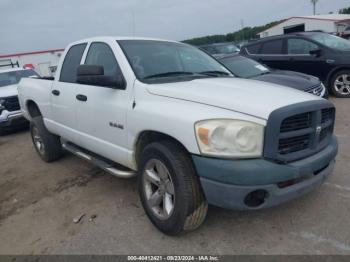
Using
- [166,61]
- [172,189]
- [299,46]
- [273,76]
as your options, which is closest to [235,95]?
[172,189]

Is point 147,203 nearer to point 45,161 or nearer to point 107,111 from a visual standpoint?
point 107,111

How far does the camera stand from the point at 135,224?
3.48 metres

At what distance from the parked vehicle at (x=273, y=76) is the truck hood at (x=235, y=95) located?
9.57ft

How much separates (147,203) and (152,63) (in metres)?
1.50

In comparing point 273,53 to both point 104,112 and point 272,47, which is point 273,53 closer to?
point 272,47

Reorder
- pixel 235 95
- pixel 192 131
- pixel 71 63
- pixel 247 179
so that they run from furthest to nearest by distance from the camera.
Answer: pixel 71 63 → pixel 235 95 → pixel 192 131 → pixel 247 179

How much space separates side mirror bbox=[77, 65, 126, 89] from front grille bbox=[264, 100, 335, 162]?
1.62 meters

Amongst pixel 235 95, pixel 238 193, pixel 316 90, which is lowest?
pixel 316 90

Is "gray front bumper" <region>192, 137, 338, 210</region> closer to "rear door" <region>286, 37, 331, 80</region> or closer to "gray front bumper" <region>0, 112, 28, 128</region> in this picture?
"rear door" <region>286, 37, 331, 80</region>

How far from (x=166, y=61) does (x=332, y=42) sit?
6.94 m

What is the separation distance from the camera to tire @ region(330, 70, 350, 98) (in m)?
8.57

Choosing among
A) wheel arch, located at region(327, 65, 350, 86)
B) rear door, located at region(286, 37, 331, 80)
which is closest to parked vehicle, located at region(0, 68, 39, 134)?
rear door, located at region(286, 37, 331, 80)

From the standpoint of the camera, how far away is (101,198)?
4164mm

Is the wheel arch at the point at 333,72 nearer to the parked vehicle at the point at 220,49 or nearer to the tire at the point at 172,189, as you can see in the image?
the tire at the point at 172,189
